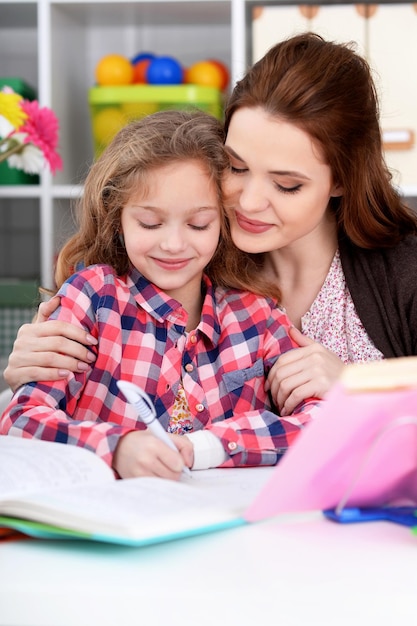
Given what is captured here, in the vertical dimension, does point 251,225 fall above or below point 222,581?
above

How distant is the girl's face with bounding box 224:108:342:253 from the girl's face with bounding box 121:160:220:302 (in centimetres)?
5

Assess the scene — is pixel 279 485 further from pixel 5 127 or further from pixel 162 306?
pixel 5 127

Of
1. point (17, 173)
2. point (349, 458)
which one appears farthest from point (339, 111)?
point (17, 173)

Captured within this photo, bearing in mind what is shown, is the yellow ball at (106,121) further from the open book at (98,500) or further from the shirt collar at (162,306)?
the open book at (98,500)

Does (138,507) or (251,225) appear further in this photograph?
(251,225)

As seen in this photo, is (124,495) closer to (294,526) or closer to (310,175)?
(294,526)

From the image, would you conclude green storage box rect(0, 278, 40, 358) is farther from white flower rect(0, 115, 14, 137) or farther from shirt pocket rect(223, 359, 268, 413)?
shirt pocket rect(223, 359, 268, 413)

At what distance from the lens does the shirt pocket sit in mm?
1354

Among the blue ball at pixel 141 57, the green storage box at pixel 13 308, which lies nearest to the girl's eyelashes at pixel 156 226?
the green storage box at pixel 13 308

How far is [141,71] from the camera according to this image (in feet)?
8.84

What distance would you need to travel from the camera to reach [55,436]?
1096 millimetres

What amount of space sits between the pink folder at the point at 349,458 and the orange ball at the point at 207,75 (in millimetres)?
2029

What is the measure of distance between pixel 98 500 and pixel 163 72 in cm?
203

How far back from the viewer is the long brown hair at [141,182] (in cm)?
132
